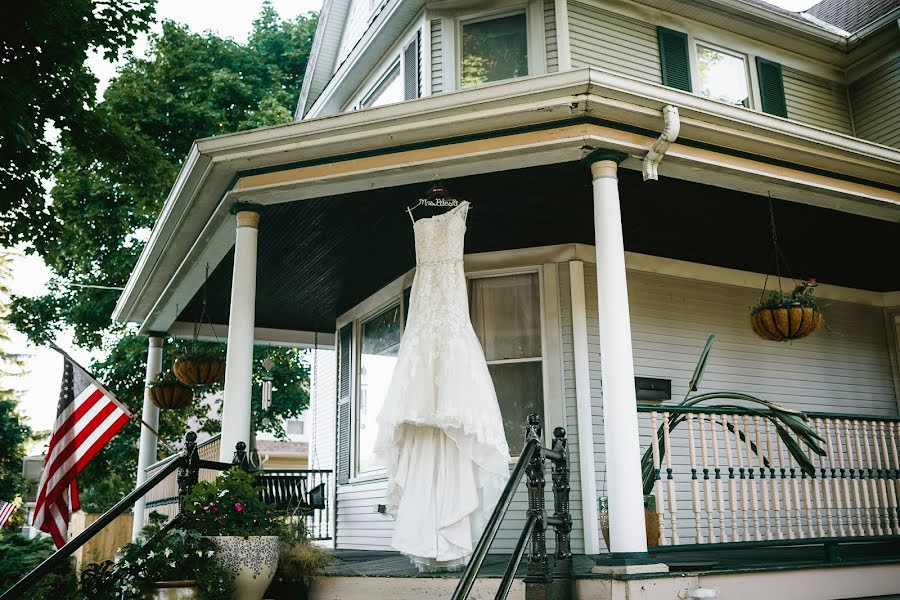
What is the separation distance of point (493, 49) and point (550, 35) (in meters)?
0.59

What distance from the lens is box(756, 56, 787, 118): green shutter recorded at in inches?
344

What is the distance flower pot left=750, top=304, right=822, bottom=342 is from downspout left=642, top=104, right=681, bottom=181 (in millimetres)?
1751

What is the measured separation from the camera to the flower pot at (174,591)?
4.02 metres

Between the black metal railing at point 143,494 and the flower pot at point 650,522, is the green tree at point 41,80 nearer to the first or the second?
the black metal railing at point 143,494

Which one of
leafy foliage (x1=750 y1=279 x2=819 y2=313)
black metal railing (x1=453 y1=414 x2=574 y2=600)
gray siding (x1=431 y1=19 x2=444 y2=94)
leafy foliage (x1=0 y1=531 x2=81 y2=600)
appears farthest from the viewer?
leafy foliage (x1=0 y1=531 x2=81 y2=600)

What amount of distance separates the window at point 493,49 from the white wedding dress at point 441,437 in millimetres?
3632

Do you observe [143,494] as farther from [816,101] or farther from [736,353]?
[816,101]

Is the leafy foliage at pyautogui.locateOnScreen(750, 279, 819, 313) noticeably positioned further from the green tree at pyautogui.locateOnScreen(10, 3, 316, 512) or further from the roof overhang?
the green tree at pyautogui.locateOnScreen(10, 3, 316, 512)

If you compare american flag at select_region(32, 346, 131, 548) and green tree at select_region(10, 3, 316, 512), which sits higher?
green tree at select_region(10, 3, 316, 512)

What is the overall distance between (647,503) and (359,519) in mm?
3593

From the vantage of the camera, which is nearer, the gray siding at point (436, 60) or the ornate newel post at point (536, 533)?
the ornate newel post at point (536, 533)

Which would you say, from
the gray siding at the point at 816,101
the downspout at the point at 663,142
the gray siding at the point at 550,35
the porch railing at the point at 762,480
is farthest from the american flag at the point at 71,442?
the gray siding at the point at 816,101

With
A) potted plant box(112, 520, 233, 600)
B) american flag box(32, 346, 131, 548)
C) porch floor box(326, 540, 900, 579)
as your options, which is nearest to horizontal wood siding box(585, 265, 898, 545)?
porch floor box(326, 540, 900, 579)

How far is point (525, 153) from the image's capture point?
490 centimetres
